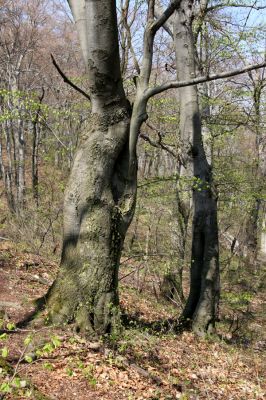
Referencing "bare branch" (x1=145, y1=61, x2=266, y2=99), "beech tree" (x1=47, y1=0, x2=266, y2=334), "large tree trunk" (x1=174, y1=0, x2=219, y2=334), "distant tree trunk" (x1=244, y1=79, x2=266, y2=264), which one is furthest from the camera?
"distant tree trunk" (x1=244, y1=79, x2=266, y2=264)

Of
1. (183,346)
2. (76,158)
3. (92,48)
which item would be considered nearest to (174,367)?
(183,346)

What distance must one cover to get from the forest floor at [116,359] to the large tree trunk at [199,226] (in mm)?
497

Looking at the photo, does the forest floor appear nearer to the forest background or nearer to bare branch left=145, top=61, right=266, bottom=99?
the forest background

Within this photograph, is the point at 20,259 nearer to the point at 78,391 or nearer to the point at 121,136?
the point at 121,136

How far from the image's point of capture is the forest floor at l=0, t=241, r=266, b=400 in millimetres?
3852

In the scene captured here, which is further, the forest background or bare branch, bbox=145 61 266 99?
the forest background

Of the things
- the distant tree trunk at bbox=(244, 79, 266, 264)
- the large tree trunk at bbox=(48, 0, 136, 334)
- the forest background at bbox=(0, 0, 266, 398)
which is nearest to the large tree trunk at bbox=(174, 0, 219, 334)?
the forest background at bbox=(0, 0, 266, 398)

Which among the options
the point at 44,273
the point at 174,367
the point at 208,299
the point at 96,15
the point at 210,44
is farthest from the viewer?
the point at 210,44

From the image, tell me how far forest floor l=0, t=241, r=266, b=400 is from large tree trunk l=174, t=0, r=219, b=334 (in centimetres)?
50

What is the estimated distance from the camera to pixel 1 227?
11.3 m

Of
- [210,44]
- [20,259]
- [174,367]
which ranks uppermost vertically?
[210,44]

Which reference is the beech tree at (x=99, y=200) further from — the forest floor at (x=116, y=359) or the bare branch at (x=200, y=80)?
the forest floor at (x=116, y=359)

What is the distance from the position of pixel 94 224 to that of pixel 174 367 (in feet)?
7.57

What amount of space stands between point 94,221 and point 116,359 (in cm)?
172
